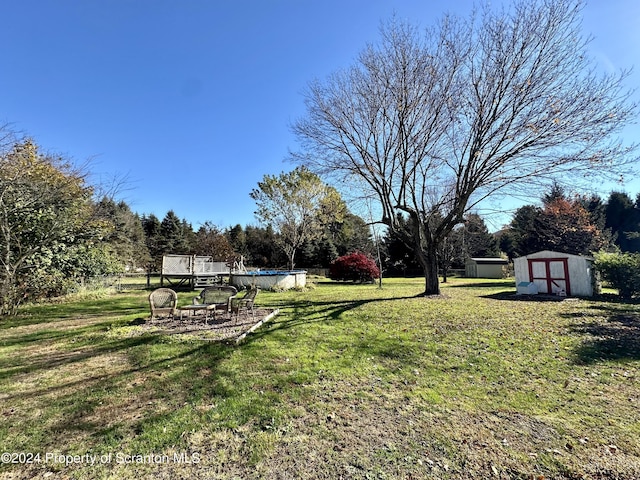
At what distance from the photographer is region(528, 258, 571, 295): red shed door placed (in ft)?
47.3

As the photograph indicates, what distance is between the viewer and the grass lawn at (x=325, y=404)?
2639mm

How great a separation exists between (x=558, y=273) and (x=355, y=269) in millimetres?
12271

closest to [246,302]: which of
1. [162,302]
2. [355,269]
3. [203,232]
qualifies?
[162,302]

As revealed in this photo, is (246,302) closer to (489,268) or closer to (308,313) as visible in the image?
(308,313)

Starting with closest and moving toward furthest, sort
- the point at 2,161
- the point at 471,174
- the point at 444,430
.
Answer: the point at 444,430 → the point at 2,161 → the point at 471,174

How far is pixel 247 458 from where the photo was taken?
2664mm

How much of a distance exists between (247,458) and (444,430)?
6.52 feet

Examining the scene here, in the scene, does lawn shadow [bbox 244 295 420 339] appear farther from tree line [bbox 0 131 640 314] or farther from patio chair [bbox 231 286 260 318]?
tree line [bbox 0 131 640 314]

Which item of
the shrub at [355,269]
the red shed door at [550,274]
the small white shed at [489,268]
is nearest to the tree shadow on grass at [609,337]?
the red shed door at [550,274]

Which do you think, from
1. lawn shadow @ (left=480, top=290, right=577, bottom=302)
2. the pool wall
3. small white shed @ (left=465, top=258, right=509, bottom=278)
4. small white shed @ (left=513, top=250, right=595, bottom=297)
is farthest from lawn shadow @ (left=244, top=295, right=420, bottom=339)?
small white shed @ (left=465, top=258, right=509, bottom=278)

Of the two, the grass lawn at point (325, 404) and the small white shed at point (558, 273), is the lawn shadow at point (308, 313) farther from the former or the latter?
the small white shed at point (558, 273)

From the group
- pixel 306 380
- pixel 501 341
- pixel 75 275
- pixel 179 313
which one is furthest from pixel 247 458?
pixel 75 275

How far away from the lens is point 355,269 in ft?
76.2

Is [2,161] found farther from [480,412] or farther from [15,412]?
[480,412]
